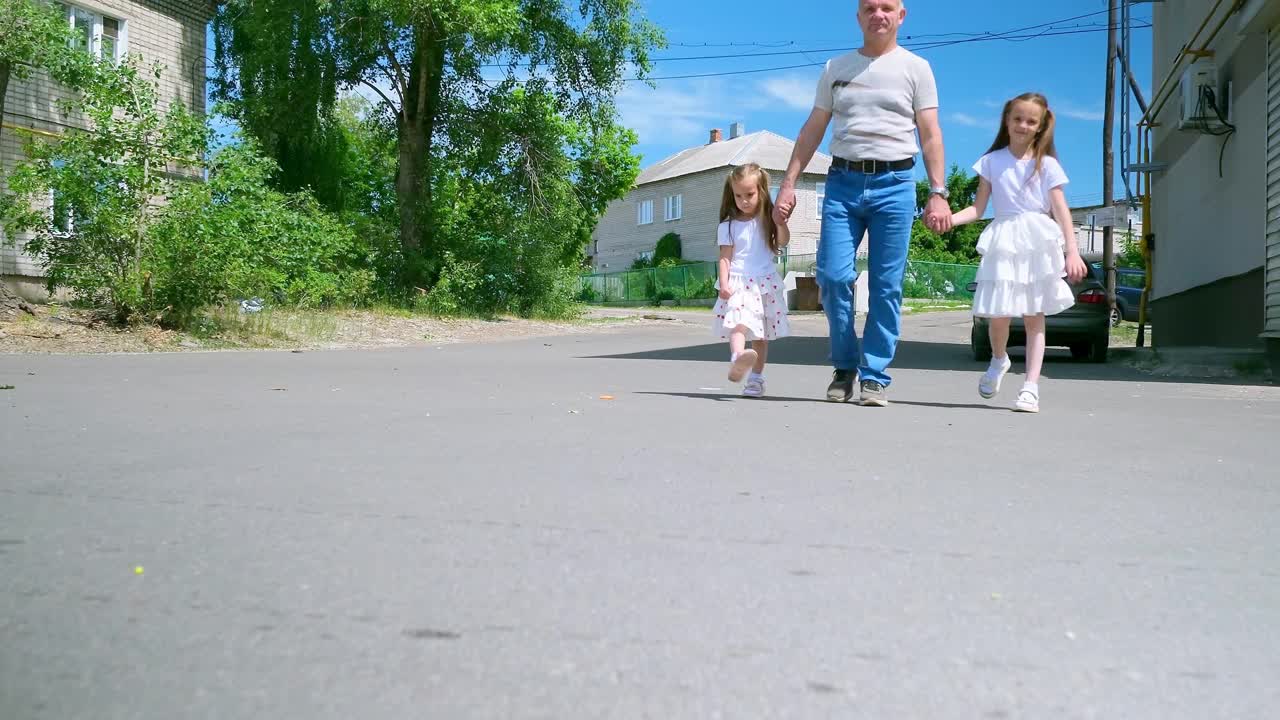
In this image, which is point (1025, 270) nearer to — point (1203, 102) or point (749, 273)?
point (749, 273)

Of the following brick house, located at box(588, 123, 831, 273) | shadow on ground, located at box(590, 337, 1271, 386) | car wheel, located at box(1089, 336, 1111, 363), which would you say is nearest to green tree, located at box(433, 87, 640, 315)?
shadow on ground, located at box(590, 337, 1271, 386)

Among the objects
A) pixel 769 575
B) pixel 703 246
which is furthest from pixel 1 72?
pixel 703 246

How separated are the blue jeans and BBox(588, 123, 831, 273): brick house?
4897 centimetres

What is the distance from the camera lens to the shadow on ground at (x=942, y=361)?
11211 millimetres

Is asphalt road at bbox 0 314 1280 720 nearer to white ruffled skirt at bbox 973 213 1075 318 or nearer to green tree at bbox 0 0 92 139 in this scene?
white ruffled skirt at bbox 973 213 1075 318

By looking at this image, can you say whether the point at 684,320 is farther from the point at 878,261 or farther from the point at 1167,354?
the point at 878,261

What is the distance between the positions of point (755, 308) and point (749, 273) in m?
0.24

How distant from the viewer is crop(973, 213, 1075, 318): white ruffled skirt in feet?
23.1

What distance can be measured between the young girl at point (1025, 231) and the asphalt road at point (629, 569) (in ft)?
4.11

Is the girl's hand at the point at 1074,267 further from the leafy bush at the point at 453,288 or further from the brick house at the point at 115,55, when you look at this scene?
the leafy bush at the point at 453,288

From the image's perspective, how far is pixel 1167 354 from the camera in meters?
12.5

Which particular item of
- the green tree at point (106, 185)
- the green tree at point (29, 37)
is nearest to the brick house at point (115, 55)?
the green tree at point (29, 37)

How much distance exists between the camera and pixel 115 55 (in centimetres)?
2372

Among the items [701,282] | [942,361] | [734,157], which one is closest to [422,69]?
[942,361]
